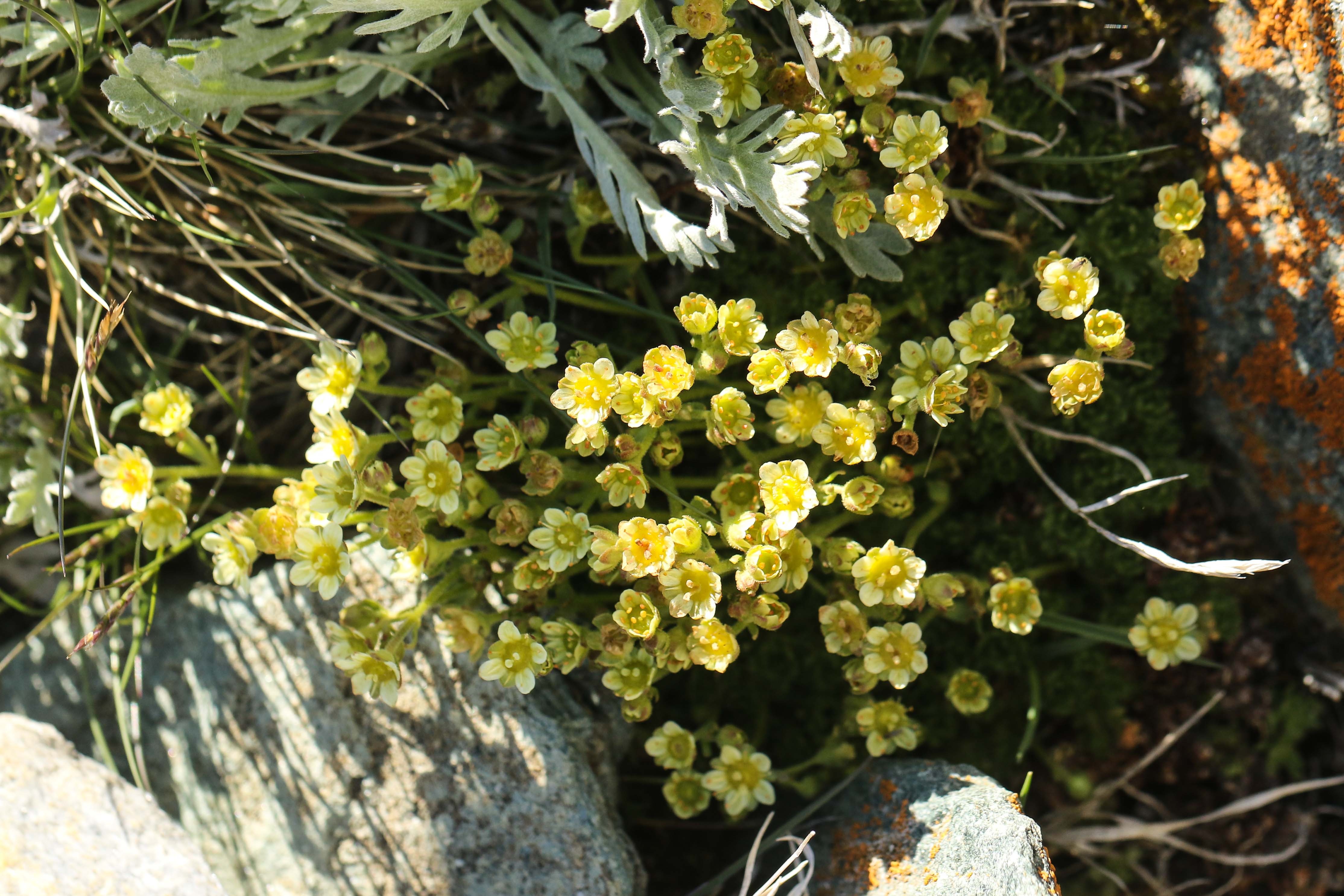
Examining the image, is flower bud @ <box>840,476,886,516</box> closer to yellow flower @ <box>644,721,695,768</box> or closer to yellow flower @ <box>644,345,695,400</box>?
yellow flower @ <box>644,345,695,400</box>

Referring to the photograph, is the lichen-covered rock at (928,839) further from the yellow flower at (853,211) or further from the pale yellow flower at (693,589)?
the yellow flower at (853,211)

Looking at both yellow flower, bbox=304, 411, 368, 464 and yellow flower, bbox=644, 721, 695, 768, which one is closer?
yellow flower, bbox=304, 411, 368, 464

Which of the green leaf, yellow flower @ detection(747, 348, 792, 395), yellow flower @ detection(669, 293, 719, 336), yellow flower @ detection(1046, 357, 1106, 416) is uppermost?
the green leaf

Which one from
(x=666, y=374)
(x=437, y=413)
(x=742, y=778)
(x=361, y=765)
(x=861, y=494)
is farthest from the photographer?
(x=361, y=765)

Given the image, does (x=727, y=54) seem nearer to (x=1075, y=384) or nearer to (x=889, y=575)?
(x=1075, y=384)

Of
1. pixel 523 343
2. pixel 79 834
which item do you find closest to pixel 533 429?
pixel 523 343

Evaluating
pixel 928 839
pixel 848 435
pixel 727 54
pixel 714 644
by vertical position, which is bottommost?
pixel 928 839

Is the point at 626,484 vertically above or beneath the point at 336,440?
beneath

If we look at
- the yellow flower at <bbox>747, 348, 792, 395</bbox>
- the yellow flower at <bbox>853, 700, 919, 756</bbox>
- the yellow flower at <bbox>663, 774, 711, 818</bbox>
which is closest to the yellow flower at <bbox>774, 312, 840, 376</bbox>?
the yellow flower at <bbox>747, 348, 792, 395</bbox>
